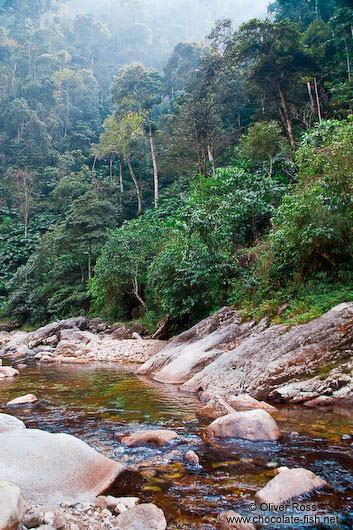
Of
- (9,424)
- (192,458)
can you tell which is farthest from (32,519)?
(9,424)

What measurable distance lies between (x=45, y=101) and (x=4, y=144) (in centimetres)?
1184

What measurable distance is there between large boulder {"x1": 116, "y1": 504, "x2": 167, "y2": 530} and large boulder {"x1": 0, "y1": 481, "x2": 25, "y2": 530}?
2.22 feet

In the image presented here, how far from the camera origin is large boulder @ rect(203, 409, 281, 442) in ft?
13.4

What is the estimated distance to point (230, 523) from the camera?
7.90 feet

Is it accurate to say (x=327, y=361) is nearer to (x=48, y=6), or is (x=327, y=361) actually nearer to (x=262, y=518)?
(x=262, y=518)

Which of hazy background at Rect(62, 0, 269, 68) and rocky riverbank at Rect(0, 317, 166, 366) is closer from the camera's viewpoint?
rocky riverbank at Rect(0, 317, 166, 366)

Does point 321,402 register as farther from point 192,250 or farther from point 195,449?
point 192,250

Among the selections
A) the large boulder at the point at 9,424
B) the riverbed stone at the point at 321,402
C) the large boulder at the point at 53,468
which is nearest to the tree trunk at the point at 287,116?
the riverbed stone at the point at 321,402

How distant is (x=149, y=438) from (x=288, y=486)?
1850 millimetres

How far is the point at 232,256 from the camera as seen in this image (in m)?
13.2

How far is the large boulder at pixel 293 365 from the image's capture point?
5.78 metres

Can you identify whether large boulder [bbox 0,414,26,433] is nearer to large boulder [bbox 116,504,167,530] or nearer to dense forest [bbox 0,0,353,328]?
large boulder [bbox 116,504,167,530]

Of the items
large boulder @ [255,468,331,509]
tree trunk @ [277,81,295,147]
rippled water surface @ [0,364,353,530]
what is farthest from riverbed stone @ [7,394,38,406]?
tree trunk @ [277,81,295,147]

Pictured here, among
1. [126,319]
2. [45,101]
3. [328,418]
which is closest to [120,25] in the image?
[45,101]
